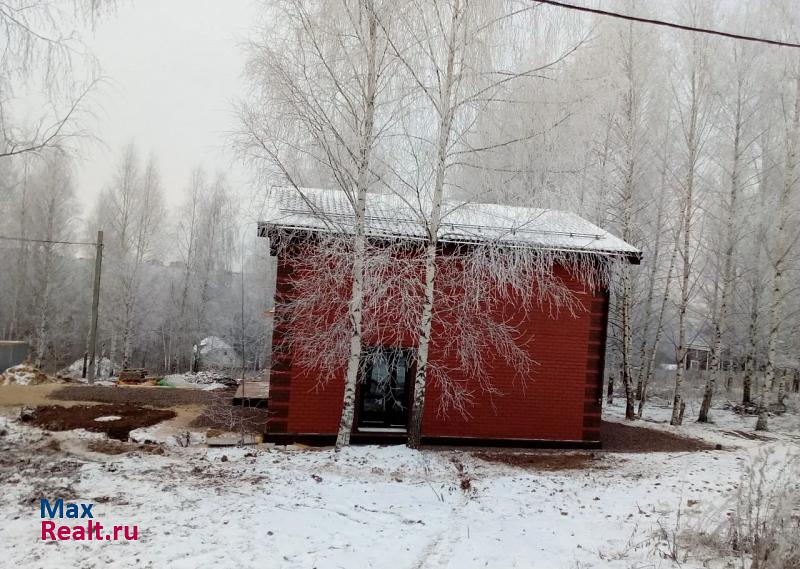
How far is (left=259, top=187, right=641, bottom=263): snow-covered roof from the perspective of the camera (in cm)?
757

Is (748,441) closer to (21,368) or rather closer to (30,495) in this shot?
(30,495)

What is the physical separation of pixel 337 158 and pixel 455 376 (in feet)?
14.6

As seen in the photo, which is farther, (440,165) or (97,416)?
(97,416)

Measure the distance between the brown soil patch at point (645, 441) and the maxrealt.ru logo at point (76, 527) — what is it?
8562 mm

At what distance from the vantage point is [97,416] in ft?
33.4

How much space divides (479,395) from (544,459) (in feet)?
5.42

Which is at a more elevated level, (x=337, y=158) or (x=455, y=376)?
(x=337, y=158)

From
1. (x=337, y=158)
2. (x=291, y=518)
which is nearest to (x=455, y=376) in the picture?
(x=337, y=158)

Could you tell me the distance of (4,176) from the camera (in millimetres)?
8703

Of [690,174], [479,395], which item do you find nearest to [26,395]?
[479,395]

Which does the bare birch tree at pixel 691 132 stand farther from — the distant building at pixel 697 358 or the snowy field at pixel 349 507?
the distant building at pixel 697 358

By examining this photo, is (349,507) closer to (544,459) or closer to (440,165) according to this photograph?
(544,459)

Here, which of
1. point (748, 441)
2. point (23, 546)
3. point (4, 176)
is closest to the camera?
point (23, 546)

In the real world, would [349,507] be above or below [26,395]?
above
